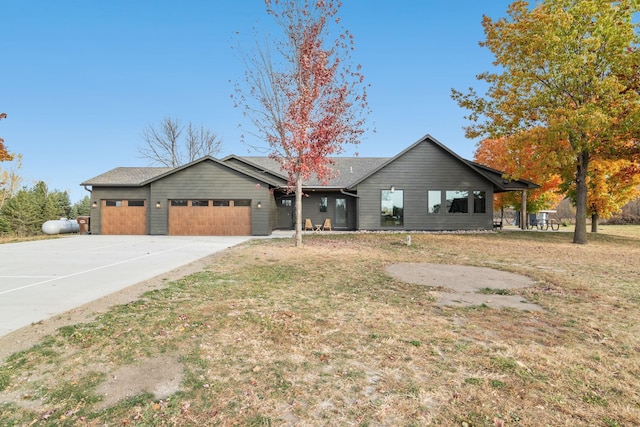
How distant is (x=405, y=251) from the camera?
11.4m

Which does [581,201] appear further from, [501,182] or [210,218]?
[210,218]

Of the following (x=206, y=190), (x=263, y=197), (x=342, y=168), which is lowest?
(x=263, y=197)

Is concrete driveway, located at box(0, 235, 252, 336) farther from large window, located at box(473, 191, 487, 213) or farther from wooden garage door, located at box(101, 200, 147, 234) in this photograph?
large window, located at box(473, 191, 487, 213)

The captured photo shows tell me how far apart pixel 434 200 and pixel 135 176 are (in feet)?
64.9

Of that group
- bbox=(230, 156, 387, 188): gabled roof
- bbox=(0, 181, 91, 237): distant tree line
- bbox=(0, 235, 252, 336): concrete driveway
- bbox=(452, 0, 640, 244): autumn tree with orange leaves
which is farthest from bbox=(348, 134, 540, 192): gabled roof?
bbox=(0, 181, 91, 237): distant tree line

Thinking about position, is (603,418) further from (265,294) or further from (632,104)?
(632,104)

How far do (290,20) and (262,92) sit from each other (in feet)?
10.1

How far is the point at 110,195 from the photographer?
19.6 metres

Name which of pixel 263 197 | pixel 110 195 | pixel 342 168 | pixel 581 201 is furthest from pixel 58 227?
pixel 581 201

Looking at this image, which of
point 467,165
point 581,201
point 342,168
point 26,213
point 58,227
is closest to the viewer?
point 581,201

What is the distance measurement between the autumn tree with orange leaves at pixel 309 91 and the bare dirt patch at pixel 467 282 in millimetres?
6004

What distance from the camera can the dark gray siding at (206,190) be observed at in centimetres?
1895

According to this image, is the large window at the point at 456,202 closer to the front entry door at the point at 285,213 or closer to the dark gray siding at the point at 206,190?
the front entry door at the point at 285,213

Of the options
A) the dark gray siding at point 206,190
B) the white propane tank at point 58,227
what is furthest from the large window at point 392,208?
the white propane tank at point 58,227
